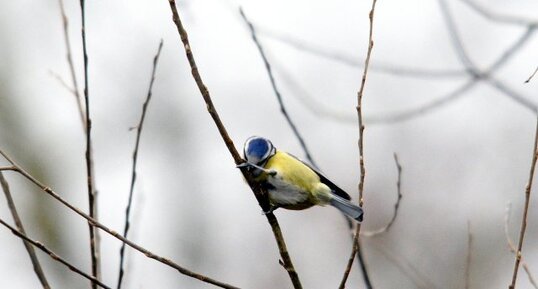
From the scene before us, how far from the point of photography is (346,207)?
300cm

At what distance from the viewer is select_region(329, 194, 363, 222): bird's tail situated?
289cm

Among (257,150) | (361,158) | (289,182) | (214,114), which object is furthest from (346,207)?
(214,114)

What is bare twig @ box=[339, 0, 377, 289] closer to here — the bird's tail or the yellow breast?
the bird's tail

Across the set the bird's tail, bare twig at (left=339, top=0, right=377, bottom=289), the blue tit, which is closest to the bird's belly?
the blue tit

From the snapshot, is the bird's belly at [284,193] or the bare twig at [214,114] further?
the bird's belly at [284,193]

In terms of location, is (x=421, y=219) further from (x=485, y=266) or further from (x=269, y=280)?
(x=269, y=280)

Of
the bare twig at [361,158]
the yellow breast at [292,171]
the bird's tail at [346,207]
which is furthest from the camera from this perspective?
the yellow breast at [292,171]

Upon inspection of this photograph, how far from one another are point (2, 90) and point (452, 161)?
5.85 m

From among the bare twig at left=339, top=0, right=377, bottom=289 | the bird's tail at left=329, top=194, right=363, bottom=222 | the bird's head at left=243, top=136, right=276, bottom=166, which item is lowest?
the bare twig at left=339, top=0, right=377, bottom=289

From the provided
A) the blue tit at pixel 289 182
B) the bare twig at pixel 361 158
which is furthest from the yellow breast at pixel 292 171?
the bare twig at pixel 361 158

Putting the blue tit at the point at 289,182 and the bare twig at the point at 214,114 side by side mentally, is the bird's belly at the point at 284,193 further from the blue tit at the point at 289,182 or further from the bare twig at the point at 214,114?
the bare twig at the point at 214,114

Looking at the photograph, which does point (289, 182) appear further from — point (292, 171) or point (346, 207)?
point (346, 207)

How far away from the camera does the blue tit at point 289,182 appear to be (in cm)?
298

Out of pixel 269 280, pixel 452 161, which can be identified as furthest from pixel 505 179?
pixel 269 280
